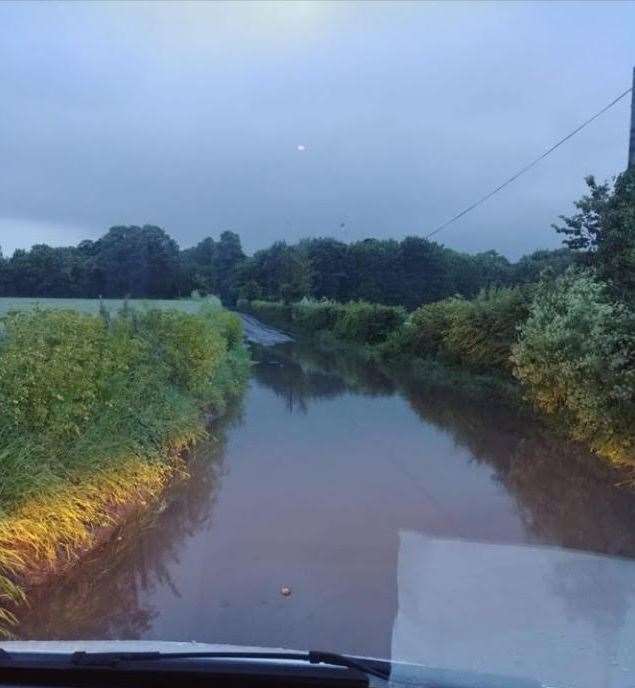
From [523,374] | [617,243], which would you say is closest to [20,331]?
[523,374]

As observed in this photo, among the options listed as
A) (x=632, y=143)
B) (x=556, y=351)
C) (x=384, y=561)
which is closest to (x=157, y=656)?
(x=384, y=561)

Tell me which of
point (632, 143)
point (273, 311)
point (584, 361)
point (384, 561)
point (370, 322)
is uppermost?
point (632, 143)

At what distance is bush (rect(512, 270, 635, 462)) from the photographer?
11.6 meters

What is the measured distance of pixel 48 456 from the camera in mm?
8078

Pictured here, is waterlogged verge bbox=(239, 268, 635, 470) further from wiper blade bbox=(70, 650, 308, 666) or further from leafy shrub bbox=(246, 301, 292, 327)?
leafy shrub bbox=(246, 301, 292, 327)

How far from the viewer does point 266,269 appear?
78.9 metres

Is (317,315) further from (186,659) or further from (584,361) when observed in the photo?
(186,659)

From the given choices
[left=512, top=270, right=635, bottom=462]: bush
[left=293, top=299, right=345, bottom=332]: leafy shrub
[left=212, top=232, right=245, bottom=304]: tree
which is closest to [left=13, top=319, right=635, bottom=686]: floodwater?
[left=512, top=270, right=635, bottom=462]: bush

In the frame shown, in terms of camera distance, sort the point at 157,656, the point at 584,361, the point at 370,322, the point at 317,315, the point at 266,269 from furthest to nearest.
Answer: the point at 266,269, the point at 317,315, the point at 370,322, the point at 584,361, the point at 157,656

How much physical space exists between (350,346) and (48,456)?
3398 centimetres

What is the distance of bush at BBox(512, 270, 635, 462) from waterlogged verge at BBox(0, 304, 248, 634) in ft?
18.5

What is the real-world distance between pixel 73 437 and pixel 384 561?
11.1ft

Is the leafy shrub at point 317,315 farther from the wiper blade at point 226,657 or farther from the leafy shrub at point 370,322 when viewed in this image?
the wiper blade at point 226,657

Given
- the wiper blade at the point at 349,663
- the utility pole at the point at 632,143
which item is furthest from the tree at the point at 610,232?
the wiper blade at the point at 349,663
